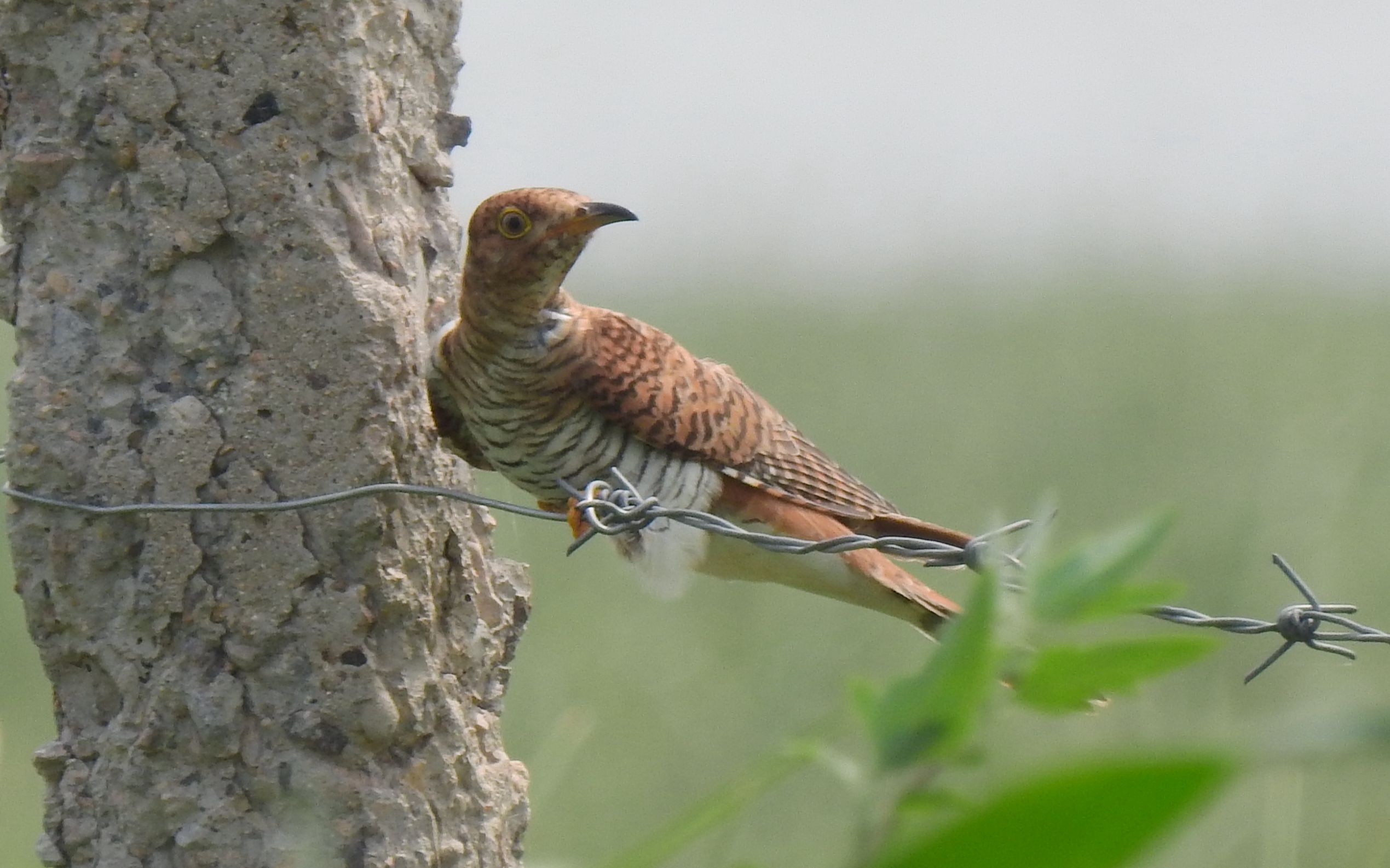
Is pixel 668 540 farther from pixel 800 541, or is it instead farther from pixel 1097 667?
pixel 1097 667

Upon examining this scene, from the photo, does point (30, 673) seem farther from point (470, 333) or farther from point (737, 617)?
point (470, 333)

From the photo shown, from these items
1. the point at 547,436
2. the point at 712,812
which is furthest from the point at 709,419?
the point at 712,812

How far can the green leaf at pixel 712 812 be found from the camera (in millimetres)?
563

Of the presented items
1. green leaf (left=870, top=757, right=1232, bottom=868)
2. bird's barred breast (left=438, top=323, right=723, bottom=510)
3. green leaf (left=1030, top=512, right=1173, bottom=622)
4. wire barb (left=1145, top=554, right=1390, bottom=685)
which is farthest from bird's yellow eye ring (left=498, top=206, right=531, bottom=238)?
green leaf (left=870, top=757, right=1232, bottom=868)

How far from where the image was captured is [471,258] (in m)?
3.10

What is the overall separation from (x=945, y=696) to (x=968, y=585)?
5000 mm

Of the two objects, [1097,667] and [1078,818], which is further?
[1097,667]

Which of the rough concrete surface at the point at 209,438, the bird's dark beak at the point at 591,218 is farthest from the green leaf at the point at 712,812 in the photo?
the bird's dark beak at the point at 591,218

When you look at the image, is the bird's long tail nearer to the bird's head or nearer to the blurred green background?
the blurred green background

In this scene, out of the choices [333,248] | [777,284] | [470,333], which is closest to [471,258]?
[470,333]

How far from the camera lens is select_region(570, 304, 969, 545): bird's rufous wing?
10.4 ft

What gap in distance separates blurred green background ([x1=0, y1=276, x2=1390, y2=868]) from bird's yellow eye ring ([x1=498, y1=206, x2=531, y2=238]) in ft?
2.14

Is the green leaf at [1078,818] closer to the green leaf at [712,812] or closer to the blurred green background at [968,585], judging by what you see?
the green leaf at [712,812]

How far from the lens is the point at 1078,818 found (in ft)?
1.07
